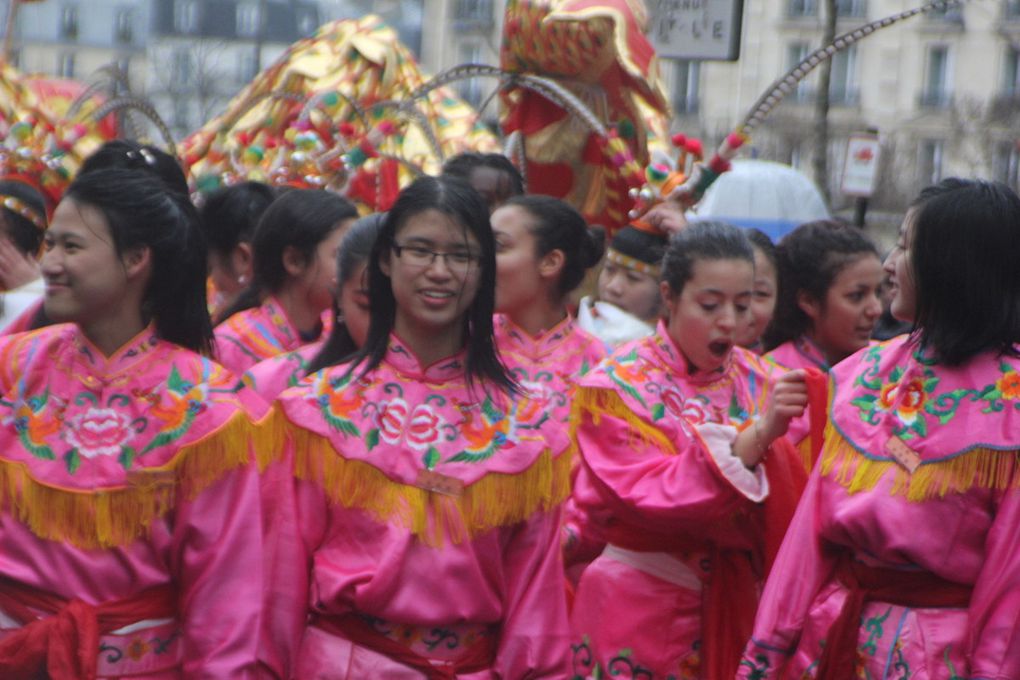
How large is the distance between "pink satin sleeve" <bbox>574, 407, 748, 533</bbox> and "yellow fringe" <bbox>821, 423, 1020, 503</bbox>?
2.14 feet

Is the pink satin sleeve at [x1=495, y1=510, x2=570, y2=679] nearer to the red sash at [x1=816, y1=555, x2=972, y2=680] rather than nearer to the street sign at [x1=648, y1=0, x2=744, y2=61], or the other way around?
the red sash at [x1=816, y1=555, x2=972, y2=680]

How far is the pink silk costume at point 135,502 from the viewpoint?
356 centimetres

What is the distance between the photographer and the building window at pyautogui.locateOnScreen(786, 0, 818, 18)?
1660 inches

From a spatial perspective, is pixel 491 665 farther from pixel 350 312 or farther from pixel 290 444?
pixel 350 312

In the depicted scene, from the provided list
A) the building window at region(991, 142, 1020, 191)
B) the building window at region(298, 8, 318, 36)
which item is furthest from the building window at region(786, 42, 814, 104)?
the building window at region(298, 8, 318, 36)

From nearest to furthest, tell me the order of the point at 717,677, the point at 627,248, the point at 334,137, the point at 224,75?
the point at 717,677 → the point at 627,248 → the point at 334,137 → the point at 224,75

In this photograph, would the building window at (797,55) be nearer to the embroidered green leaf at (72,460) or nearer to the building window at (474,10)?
the building window at (474,10)

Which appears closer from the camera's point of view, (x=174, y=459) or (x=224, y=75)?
(x=174, y=459)

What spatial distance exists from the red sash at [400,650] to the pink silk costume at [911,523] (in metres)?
0.59

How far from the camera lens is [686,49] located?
8.67 m

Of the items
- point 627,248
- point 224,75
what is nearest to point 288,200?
point 627,248

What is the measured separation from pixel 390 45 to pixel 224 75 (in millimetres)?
22775

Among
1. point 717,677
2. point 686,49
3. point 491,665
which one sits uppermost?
point 686,49

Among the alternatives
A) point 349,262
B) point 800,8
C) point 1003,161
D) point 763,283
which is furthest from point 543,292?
point 800,8
